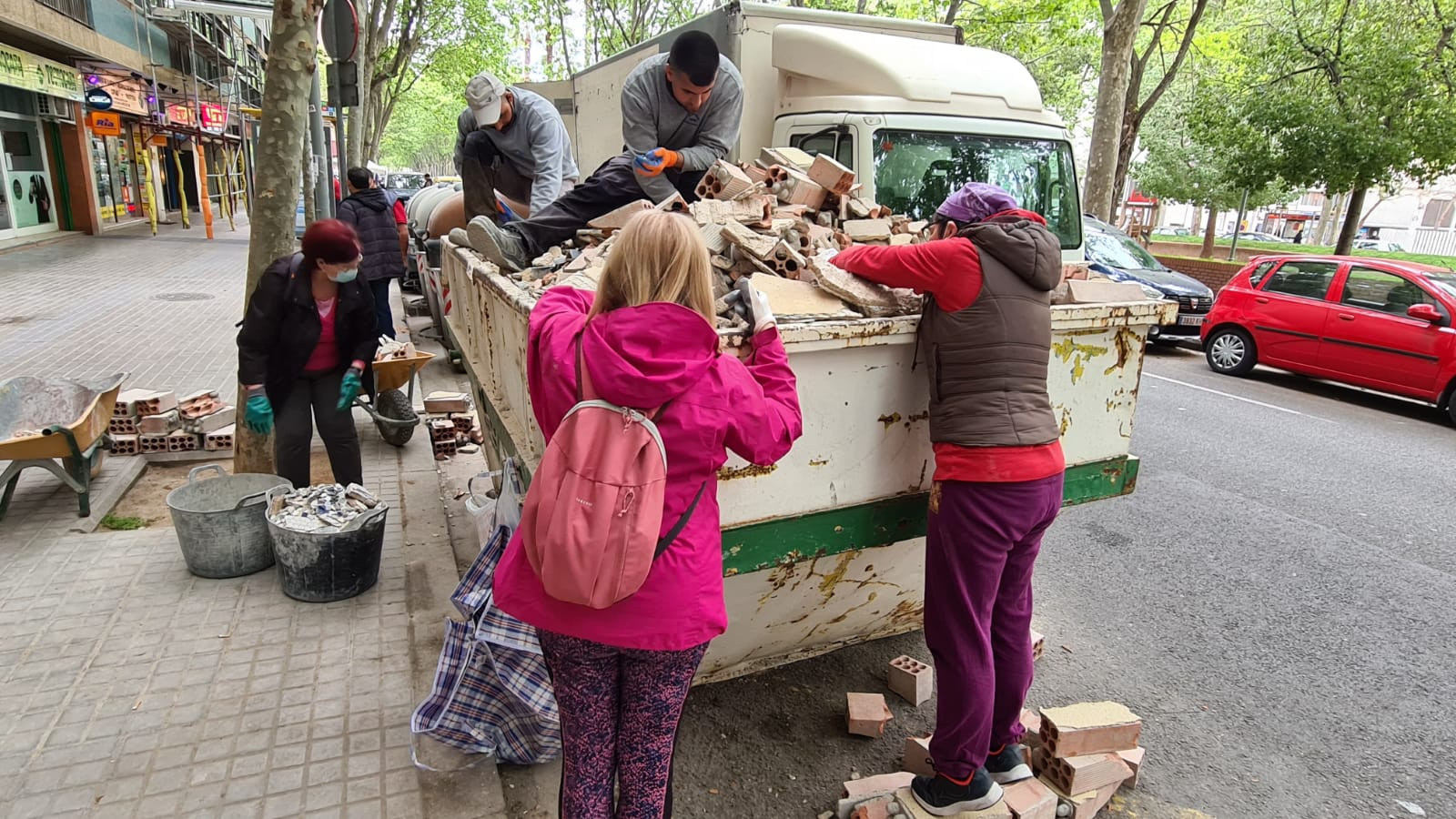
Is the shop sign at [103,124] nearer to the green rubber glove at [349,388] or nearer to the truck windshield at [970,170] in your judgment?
the green rubber glove at [349,388]

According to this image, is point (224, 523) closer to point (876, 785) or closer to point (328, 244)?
point (328, 244)

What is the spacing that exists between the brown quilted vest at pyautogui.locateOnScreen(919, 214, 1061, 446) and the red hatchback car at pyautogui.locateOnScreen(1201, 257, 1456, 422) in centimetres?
905

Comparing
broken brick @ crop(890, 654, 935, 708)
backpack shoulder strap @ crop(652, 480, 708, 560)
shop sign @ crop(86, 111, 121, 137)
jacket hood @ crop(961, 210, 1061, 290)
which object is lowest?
broken brick @ crop(890, 654, 935, 708)

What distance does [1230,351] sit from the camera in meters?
11.3

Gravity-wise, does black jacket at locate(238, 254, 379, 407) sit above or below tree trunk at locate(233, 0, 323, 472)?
below

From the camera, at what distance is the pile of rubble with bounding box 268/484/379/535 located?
12.8ft

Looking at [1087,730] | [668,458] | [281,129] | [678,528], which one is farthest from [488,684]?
[281,129]

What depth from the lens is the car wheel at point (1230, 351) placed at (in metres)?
11.1

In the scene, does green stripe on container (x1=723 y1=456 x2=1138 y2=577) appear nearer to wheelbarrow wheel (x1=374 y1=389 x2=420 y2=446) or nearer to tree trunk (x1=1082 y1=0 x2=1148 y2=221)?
wheelbarrow wheel (x1=374 y1=389 x2=420 y2=446)

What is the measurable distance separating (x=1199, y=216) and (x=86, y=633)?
6196 centimetres

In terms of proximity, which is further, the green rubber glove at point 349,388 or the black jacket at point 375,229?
the black jacket at point 375,229

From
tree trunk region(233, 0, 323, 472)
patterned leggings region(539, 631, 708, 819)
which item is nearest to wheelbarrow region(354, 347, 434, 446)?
tree trunk region(233, 0, 323, 472)

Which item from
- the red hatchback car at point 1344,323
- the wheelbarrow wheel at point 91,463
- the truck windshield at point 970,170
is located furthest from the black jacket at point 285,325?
the red hatchback car at point 1344,323

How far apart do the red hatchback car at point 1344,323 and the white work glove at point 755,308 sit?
9.87 meters
